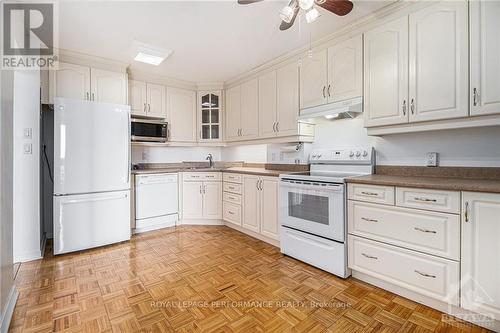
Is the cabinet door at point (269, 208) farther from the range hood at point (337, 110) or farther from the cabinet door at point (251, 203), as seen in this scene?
the range hood at point (337, 110)

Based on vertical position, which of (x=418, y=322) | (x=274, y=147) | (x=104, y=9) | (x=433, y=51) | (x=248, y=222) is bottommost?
(x=418, y=322)

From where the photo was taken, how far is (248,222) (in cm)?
328

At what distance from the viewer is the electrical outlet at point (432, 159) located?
205 cm

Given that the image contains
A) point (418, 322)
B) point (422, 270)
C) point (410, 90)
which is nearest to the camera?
point (418, 322)

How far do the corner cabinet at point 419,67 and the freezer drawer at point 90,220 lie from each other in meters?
3.07

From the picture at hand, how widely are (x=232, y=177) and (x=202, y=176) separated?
56 centimetres

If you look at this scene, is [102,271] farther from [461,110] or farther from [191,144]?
[461,110]

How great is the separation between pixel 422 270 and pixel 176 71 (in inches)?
148

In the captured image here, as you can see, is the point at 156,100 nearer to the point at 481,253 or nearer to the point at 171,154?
the point at 171,154

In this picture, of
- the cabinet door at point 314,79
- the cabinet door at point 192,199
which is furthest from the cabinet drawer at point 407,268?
the cabinet door at point 192,199

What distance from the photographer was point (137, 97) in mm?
3631

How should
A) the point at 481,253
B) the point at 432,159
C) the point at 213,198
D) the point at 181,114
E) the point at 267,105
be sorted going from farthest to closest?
the point at 181,114, the point at 213,198, the point at 267,105, the point at 432,159, the point at 481,253

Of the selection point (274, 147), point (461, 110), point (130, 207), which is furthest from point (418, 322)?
point (130, 207)

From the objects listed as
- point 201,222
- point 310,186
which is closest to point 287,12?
point 310,186
